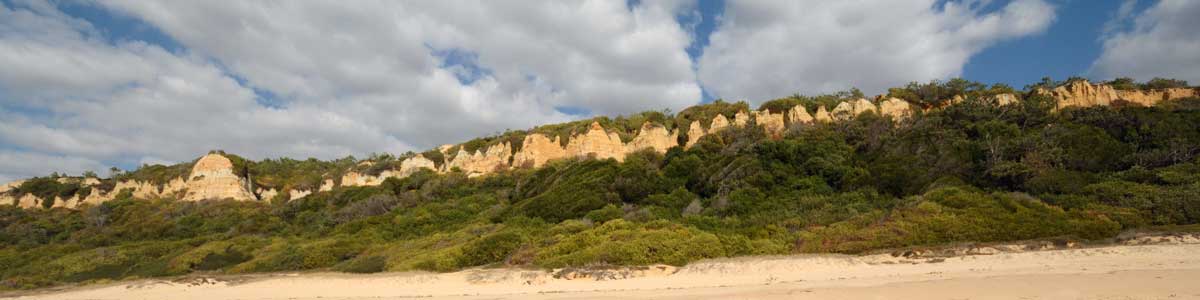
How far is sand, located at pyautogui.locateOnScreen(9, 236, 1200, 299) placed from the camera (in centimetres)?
914

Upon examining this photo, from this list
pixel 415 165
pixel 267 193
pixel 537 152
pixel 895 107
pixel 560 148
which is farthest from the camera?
pixel 267 193

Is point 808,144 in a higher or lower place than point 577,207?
higher

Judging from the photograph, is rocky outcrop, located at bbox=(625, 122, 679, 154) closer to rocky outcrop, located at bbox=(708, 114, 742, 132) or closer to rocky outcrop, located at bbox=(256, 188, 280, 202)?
rocky outcrop, located at bbox=(708, 114, 742, 132)

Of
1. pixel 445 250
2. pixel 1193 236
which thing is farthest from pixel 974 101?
pixel 445 250

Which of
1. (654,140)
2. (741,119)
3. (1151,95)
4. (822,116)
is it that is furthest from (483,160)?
(1151,95)

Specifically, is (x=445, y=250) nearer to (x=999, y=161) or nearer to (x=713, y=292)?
(x=713, y=292)

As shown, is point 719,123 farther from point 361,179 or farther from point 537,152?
point 361,179

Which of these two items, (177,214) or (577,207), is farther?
(177,214)

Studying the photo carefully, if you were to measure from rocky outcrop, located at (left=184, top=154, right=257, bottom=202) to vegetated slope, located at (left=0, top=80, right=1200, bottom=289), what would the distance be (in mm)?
11397

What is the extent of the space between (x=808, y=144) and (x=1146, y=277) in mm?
16122

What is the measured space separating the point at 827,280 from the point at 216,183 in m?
50.9

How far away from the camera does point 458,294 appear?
12.8 metres

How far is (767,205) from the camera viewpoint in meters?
19.8

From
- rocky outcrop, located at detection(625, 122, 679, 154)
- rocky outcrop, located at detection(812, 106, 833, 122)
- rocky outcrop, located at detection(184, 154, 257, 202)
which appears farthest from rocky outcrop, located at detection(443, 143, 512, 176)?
rocky outcrop, located at detection(812, 106, 833, 122)
